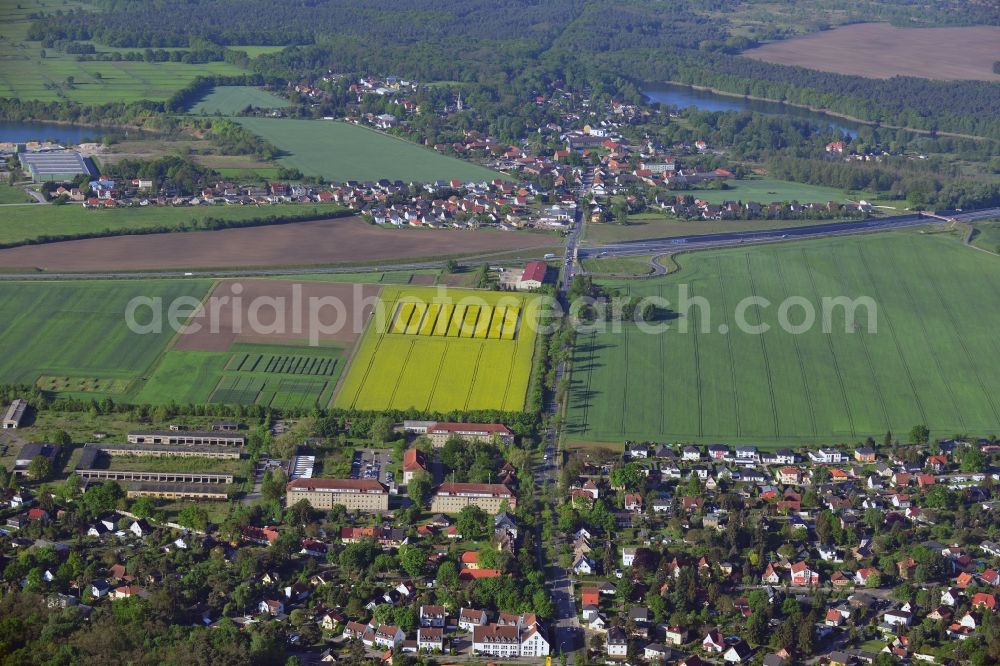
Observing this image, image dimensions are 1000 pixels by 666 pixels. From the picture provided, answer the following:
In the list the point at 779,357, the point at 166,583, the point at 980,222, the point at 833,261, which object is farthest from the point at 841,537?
the point at 980,222

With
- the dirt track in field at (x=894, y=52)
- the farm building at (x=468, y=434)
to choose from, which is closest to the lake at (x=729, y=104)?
the dirt track in field at (x=894, y=52)

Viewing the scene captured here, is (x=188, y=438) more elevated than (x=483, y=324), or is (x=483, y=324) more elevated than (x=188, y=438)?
(x=483, y=324)

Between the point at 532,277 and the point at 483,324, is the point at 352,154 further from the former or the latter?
the point at 483,324

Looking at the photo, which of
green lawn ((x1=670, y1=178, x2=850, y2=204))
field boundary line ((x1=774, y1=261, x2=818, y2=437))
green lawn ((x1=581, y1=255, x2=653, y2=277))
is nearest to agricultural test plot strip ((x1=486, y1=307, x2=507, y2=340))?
green lawn ((x1=581, y1=255, x2=653, y2=277))

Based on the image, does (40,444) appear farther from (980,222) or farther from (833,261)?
(980,222)

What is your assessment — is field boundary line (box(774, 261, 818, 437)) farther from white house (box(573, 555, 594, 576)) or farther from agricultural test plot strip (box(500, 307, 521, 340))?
white house (box(573, 555, 594, 576))

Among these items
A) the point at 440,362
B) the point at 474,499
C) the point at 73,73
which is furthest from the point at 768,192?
the point at 73,73
